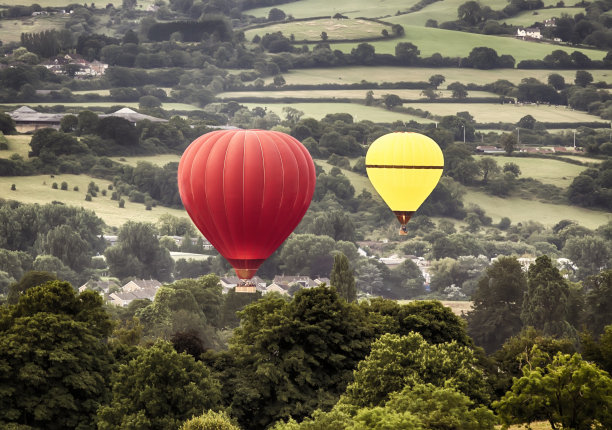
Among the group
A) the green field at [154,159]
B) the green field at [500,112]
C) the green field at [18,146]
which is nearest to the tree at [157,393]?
the green field at [18,146]

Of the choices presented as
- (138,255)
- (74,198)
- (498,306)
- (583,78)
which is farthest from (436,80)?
(498,306)

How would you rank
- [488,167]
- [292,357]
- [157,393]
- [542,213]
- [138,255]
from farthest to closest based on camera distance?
[488,167] < [542,213] < [138,255] < [292,357] < [157,393]

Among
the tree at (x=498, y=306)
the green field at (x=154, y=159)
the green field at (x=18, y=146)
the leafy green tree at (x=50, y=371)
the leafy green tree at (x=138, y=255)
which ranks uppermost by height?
the leafy green tree at (x=50, y=371)

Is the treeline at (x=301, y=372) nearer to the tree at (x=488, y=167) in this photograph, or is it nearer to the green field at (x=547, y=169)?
the green field at (x=547, y=169)

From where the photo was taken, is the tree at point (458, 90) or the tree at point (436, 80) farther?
the tree at point (436, 80)

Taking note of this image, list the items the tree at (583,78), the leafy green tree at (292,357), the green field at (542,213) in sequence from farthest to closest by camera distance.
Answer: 1. the tree at (583,78)
2. the green field at (542,213)
3. the leafy green tree at (292,357)

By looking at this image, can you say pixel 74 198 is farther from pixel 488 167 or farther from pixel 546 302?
pixel 546 302

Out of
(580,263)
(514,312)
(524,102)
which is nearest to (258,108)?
(524,102)
